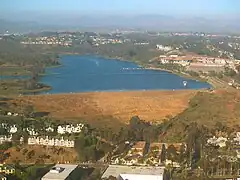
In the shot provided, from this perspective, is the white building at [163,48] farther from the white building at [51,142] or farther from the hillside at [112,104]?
the white building at [51,142]

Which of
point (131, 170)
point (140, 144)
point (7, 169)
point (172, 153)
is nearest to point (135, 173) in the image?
point (131, 170)

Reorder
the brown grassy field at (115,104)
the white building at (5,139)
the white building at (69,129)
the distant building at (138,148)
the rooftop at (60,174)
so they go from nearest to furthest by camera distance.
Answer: the rooftop at (60,174), the distant building at (138,148), the white building at (5,139), the white building at (69,129), the brown grassy field at (115,104)

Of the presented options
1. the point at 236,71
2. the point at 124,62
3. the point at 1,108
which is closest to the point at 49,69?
the point at 124,62

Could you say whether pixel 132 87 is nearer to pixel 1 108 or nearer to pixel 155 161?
pixel 1 108

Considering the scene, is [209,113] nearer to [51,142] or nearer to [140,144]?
[140,144]

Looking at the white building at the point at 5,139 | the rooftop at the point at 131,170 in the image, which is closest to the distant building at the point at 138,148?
the rooftop at the point at 131,170

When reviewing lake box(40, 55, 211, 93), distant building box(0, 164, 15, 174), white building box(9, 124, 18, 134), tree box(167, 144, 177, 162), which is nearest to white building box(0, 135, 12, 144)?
white building box(9, 124, 18, 134)

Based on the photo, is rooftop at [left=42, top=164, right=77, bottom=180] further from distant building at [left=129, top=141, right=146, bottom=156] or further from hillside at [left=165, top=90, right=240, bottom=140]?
hillside at [left=165, top=90, right=240, bottom=140]
